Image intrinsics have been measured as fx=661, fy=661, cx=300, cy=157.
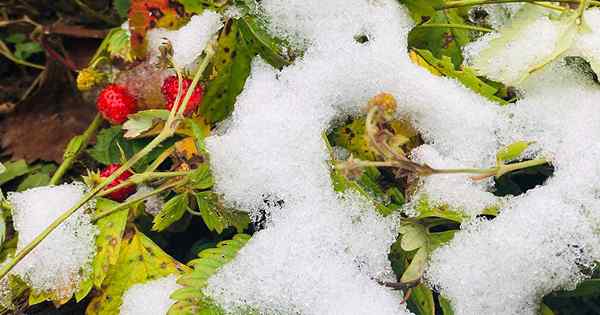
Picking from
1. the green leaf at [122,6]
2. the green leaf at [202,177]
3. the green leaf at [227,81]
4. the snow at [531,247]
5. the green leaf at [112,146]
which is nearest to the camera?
the snow at [531,247]

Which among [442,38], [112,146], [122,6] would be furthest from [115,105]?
[442,38]

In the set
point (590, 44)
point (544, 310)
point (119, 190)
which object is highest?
point (590, 44)

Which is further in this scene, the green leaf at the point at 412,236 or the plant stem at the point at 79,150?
the plant stem at the point at 79,150

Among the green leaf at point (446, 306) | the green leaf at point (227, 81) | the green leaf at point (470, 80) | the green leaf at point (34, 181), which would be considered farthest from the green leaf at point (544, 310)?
the green leaf at point (34, 181)

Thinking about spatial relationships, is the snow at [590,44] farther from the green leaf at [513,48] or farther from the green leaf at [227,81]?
the green leaf at [227,81]

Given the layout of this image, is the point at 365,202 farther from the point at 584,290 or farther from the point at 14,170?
the point at 14,170

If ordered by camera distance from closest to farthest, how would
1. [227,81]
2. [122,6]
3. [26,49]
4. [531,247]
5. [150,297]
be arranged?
[531,247]
[150,297]
[227,81]
[122,6]
[26,49]

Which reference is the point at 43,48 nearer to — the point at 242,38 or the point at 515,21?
the point at 242,38
